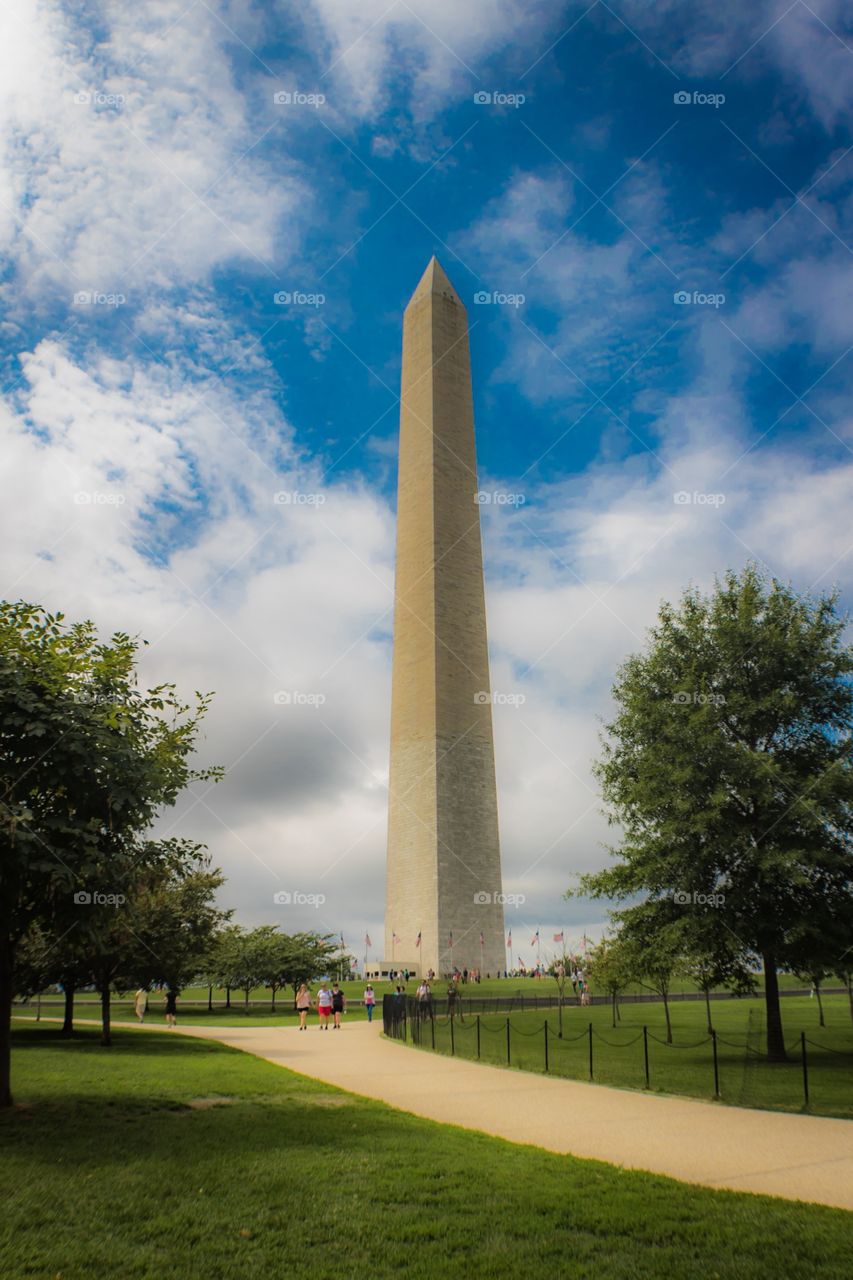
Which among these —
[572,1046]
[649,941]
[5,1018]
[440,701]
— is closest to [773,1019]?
[649,941]

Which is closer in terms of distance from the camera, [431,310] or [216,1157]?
[216,1157]

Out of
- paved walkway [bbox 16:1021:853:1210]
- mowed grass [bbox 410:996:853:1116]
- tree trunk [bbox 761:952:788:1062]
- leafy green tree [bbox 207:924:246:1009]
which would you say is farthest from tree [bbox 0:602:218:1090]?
leafy green tree [bbox 207:924:246:1009]

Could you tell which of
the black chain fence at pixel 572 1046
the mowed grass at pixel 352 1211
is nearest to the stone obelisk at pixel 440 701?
the black chain fence at pixel 572 1046

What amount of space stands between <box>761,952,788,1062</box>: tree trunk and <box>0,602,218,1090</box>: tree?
14.6 m

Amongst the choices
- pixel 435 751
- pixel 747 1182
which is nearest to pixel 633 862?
pixel 747 1182

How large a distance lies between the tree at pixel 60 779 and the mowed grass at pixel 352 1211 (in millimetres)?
2777

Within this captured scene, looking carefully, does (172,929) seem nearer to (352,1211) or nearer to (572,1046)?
(572,1046)

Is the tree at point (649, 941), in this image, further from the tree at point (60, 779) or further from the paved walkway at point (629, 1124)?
the tree at point (60, 779)

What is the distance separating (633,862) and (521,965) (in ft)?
152

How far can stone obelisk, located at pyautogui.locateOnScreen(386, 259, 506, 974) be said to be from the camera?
54.1m

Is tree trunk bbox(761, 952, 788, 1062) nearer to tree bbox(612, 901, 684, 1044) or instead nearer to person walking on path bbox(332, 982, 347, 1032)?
tree bbox(612, 901, 684, 1044)

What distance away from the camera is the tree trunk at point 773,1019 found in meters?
20.3

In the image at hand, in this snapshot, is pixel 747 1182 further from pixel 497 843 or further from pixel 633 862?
pixel 497 843

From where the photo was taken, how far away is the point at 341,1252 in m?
6.66
